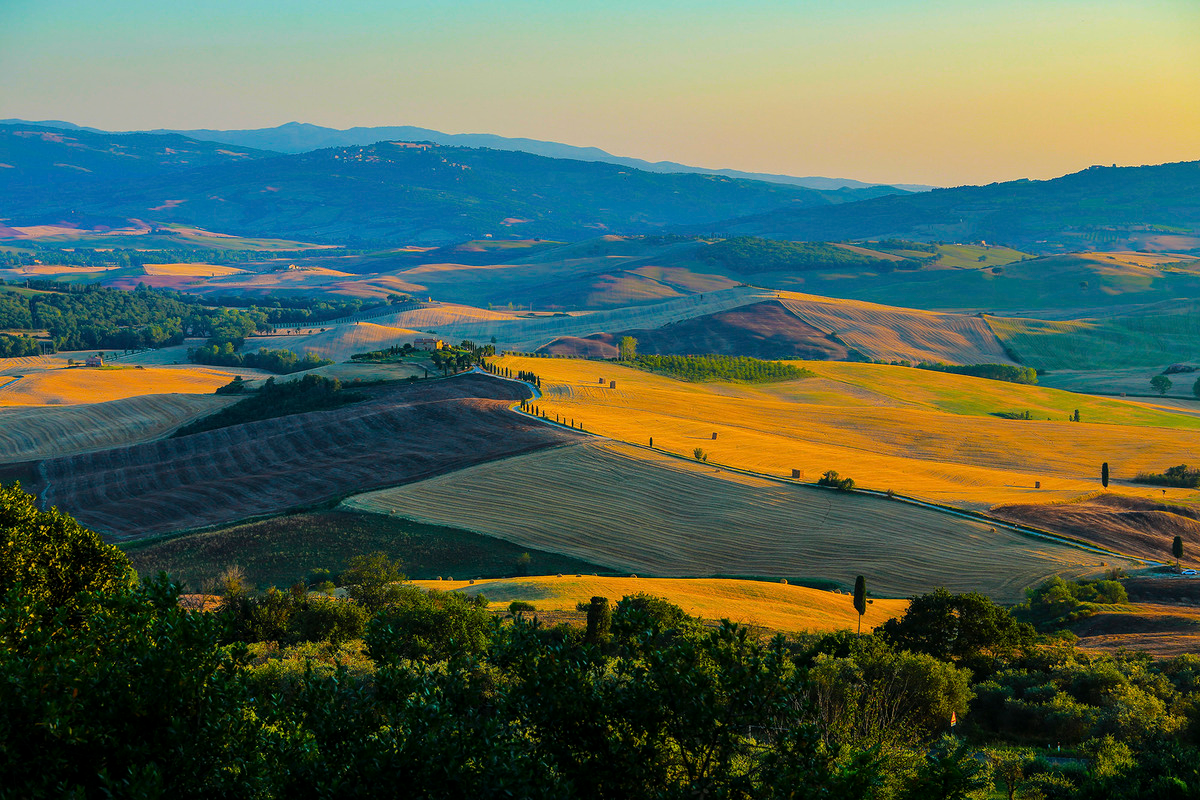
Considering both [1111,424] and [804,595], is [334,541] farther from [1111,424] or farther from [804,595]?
[1111,424]

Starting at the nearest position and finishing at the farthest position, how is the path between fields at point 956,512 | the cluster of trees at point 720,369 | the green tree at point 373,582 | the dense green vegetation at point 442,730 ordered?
the dense green vegetation at point 442,730
the green tree at point 373,582
the path between fields at point 956,512
the cluster of trees at point 720,369

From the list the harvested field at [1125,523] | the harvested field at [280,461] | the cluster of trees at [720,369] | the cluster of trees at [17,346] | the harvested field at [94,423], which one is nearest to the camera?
the harvested field at [1125,523]

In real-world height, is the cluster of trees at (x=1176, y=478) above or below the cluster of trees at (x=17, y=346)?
below

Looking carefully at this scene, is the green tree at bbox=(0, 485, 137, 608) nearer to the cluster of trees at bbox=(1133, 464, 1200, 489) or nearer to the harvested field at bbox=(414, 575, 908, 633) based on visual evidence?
the harvested field at bbox=(414, 575, 908, 633)

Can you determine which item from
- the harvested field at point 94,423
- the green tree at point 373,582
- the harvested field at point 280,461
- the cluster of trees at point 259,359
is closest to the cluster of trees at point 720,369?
the harvested field at point 280,461

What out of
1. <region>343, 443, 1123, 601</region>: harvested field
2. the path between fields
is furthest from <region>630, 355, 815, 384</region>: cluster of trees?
<region>343, 443, 1123, 601</region>: harvested field

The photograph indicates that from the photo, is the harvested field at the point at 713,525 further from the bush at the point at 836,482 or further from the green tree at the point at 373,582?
the green tree at the point at 373,582

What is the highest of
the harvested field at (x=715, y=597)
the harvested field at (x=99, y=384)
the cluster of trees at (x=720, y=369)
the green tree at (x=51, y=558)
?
the cluster of trees at (x=720, y=369)
